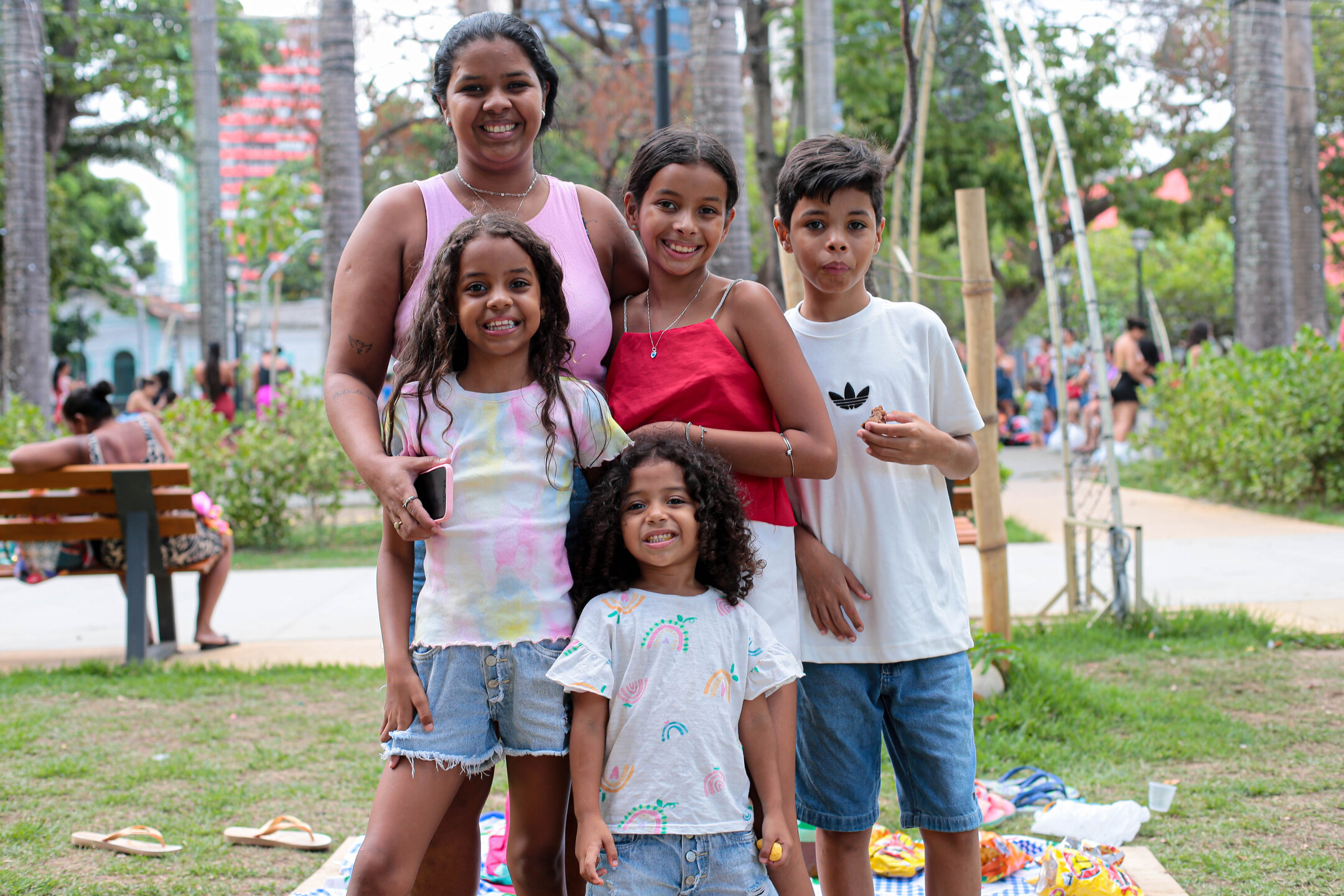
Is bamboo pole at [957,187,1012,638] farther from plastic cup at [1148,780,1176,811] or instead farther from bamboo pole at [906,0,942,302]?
plastic cup at [1148,780,1176,811]

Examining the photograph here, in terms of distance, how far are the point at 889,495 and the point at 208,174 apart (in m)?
14.5

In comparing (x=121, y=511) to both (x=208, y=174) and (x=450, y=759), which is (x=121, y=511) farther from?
(x=208, y=174)

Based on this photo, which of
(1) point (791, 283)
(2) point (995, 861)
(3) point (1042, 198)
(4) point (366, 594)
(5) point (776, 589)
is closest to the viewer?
(5) point (776, 589)

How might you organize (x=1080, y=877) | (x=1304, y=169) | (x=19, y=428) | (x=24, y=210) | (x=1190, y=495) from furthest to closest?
(x=1304, y=169), (x=24, y=210), (x=1190, y=495), (x=19, y=428), (x=1080, y=877)

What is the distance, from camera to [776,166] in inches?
498

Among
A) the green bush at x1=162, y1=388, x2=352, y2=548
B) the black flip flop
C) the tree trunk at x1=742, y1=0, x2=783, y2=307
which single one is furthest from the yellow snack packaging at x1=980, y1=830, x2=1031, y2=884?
the tree trunk at x1=742, y1=0, x2=783, y2=307

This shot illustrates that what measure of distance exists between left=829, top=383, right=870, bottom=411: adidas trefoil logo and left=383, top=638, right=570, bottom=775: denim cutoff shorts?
0.80 metres

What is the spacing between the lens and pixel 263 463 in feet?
28.5

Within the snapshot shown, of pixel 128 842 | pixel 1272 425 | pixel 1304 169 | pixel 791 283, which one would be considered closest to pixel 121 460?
pixel 128 842

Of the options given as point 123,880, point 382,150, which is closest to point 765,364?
point 123,880

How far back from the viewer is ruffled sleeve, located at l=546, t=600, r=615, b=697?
1.99 meters

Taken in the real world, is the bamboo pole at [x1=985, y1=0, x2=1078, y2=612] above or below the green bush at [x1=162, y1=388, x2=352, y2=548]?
above

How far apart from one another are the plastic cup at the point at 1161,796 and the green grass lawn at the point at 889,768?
31 mm

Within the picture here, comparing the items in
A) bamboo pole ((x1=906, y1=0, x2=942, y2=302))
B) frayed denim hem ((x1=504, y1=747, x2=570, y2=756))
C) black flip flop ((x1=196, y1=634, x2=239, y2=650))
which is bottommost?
black flip flop ((x1=196, y1=634, x2=239, y2=650))
